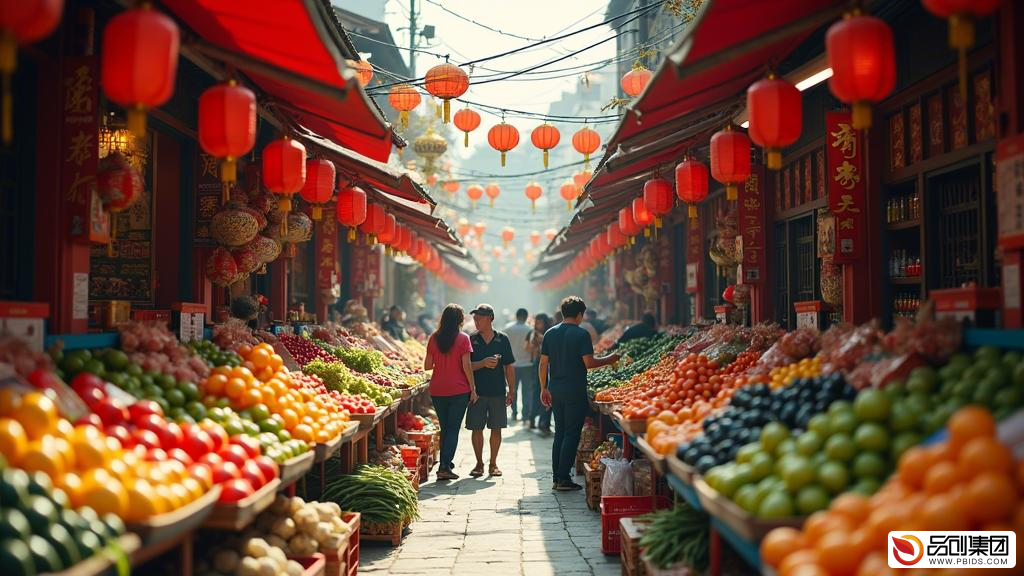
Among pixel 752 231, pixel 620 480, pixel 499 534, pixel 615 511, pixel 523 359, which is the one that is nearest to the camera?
pixel 615 511

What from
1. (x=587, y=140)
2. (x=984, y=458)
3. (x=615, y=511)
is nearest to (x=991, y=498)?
(x=984, y=458)

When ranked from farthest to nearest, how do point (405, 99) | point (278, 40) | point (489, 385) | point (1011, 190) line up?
point (405, 99) < point (489, 385) < point (278, 40) < point (1011, 190)

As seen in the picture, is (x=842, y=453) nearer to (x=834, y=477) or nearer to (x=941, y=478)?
(x=834, y=477)

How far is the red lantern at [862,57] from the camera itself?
4.68 m

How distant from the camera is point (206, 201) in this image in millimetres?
9148

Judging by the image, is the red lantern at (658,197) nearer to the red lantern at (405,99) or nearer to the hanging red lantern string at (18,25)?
the red lantern at (405,99)

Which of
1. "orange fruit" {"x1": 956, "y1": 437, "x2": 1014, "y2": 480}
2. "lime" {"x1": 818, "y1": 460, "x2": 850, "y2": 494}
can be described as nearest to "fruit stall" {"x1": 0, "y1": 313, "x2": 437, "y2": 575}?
"lime" {"x1": 818, "y1": 460, "x2": 850, "y2": 494}

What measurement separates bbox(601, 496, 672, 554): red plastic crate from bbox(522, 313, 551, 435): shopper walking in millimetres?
8403

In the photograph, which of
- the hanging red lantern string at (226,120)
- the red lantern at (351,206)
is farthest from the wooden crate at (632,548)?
the red lantern at (351,206)

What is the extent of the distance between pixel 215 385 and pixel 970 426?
4.74 meters

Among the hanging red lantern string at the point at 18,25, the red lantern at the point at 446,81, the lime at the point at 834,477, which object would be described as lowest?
the lime at the point at 834,477

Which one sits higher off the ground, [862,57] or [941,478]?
[862,57]

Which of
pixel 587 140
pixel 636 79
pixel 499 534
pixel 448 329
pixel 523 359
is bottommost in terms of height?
pixel 499 534

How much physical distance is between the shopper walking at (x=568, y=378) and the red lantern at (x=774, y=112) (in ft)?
15.6
